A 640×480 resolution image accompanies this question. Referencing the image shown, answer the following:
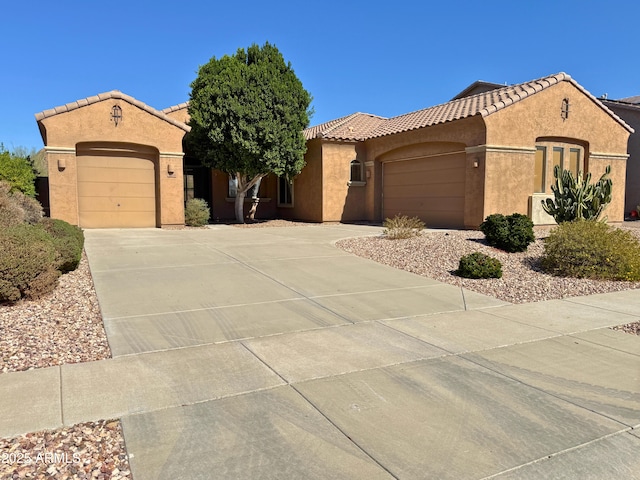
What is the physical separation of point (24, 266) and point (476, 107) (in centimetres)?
1557

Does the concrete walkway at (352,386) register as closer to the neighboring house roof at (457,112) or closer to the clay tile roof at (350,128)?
the neighboring house roof at (457,112)

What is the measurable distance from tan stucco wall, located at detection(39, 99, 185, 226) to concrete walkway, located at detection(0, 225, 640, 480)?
10.1m

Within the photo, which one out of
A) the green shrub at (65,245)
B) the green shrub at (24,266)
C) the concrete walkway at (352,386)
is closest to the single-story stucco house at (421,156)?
the green shrub at (65,245)

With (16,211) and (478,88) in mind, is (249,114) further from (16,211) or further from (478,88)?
(478,88)

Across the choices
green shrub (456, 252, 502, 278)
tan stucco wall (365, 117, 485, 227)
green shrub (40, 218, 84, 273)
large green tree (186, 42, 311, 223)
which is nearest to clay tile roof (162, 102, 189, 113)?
large green tree (186, 42, 311, 223)

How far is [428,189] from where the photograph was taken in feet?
62.5

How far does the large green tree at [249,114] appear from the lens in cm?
1772

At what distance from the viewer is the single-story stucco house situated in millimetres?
16406

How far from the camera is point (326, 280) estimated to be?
9.09 m

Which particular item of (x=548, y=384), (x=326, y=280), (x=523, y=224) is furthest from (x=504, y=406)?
(x=523, y=224)

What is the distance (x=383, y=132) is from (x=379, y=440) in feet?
61.8

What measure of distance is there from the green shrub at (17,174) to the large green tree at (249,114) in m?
5.82

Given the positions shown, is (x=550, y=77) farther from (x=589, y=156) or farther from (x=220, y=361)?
(x=220, y=361)

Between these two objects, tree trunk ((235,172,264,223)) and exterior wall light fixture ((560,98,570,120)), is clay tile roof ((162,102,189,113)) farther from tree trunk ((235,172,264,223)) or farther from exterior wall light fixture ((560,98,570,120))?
exterior wall light fixture ((560,98,570,120))
